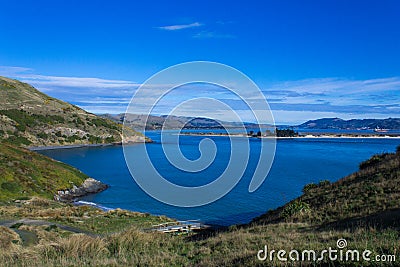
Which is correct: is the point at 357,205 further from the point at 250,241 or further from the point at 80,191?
the point at 80,191

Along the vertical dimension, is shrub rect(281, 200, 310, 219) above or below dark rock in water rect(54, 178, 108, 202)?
above

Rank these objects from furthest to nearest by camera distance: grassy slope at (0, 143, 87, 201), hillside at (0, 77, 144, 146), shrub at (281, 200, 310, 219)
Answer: hillside at (0, 77, 144, 146), grassy slope at (0, 143, 87, 201), shrub at (281, 200, 310, 219)

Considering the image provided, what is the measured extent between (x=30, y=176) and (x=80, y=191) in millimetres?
7439

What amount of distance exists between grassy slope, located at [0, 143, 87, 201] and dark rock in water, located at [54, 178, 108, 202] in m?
0.76

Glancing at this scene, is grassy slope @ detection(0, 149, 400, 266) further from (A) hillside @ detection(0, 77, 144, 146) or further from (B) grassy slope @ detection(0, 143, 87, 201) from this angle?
→ (A) hillside @ detection(0, 77, 144, 146)

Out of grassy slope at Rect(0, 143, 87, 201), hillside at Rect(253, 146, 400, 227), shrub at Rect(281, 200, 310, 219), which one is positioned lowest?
grassy slope at Rect(0, 143, 87, 201)

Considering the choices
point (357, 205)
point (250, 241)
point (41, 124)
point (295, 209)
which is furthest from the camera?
point (41, 124)

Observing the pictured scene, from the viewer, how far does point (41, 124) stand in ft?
391

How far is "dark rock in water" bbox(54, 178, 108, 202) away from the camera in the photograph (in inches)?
1795

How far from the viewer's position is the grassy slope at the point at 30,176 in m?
39.6

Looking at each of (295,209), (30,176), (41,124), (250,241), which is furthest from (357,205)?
(41,124)

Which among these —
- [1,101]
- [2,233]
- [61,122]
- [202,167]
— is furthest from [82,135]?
[2,233]

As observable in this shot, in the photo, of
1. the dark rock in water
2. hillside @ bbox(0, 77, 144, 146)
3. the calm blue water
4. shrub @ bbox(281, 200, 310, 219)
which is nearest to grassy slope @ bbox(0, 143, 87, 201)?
the dark rock in water

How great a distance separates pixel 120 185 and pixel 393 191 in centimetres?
4805
